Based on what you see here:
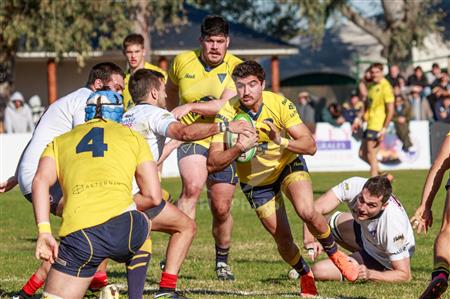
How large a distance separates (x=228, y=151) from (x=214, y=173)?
1928mm

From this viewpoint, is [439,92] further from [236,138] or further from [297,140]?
[236,138]

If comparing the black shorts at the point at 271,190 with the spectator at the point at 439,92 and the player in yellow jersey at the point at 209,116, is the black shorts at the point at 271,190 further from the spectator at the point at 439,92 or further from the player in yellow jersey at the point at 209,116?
the spectator at the point at 439,92

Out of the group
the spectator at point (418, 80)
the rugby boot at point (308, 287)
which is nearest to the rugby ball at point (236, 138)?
the rugby boot at point (308, 287)

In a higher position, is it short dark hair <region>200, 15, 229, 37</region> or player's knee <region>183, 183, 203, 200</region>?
short dark hair <region>200, 15, 229, 37</region>

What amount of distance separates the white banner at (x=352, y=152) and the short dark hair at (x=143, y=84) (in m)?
19.8

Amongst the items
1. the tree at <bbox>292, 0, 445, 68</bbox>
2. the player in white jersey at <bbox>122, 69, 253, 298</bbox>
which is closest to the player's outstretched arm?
the player in white jersey at <bbox>122, 69, 253, 298</bbox>

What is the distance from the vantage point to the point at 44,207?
706 cm

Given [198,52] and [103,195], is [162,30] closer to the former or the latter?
[198,52]

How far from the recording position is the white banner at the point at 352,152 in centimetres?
2872

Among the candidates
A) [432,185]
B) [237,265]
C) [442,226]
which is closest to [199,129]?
[432,185]

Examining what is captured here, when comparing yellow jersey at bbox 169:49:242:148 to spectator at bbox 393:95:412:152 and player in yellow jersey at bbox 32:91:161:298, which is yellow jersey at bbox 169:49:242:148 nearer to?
player in yellow jersey at bbox 32:91:161:298

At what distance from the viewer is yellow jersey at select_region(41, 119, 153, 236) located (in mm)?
6996

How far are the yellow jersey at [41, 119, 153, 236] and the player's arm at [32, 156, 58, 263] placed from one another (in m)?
0.05

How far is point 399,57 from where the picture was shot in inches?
1603
